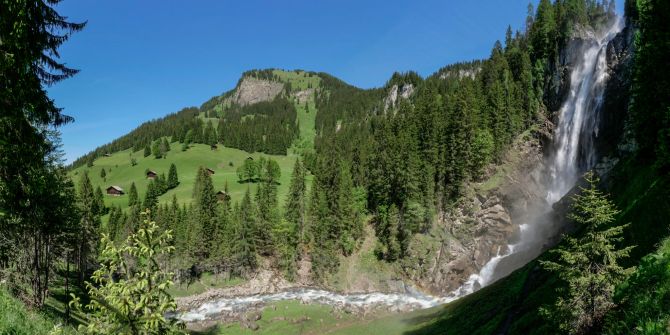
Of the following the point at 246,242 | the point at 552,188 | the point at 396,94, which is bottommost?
the point at 246,242

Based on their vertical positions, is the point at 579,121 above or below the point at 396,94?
below

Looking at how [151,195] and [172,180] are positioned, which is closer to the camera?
[151,195]

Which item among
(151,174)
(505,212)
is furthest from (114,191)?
(505,212)

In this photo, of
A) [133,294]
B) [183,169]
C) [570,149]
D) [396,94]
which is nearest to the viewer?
[133,294]

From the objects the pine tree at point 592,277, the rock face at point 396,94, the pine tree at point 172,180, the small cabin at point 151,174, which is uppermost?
the rock face at point 396,94

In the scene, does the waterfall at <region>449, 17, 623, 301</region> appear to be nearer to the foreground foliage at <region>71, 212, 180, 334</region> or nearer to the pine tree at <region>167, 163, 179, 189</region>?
the foreground foliage at <region>71, 212, 180, 334</region>

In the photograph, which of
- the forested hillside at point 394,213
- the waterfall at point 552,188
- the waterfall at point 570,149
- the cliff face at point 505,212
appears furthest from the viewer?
the cliff face at point 505,212

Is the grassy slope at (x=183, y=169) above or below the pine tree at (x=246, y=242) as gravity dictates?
above

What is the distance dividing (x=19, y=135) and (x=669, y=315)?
20957mm

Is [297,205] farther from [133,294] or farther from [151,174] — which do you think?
[151,174]

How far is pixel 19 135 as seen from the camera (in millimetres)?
15055

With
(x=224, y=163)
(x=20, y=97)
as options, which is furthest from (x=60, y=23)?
(x=224, y=163)

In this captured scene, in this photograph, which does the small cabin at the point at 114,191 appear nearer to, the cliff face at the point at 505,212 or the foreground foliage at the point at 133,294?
the cliff face at the point at 505,212

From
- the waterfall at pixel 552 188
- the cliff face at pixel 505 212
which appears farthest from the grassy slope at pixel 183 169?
the cliff face at pixel 505 212
